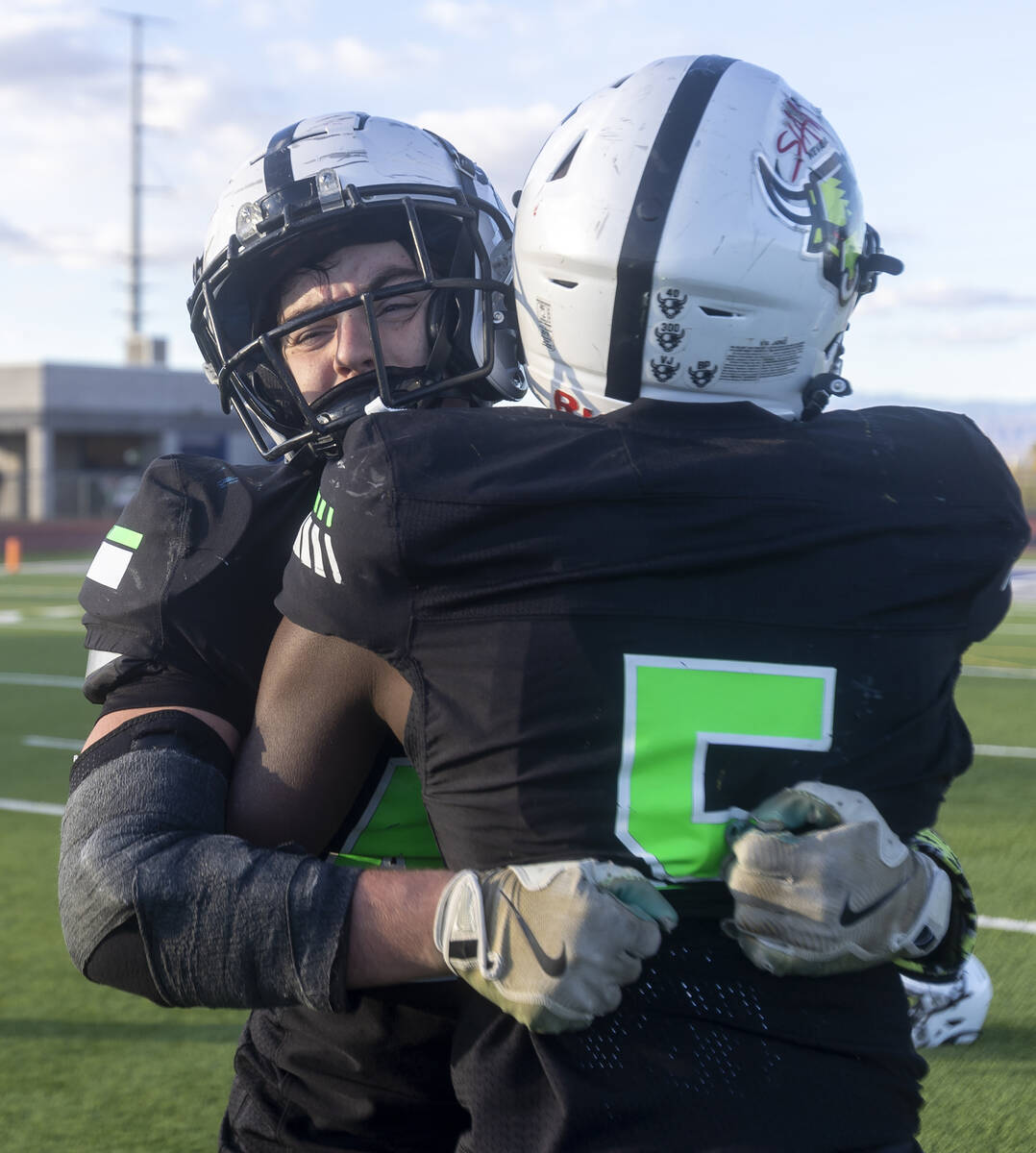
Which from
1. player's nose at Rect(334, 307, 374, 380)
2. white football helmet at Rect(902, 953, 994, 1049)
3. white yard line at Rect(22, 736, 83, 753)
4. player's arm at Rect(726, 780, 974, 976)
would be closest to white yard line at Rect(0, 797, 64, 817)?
white yard line at Rect(22, 736, 83, 753)

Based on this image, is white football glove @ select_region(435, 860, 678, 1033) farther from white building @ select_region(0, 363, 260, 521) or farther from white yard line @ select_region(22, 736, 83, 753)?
white building @ select_region(0, 363, 260, 521)

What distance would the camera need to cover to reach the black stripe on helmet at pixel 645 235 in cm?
150

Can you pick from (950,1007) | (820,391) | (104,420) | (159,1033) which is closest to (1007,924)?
(950,1007)

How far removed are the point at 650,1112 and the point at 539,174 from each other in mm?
1100

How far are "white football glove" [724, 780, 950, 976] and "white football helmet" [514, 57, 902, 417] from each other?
1.65 feet

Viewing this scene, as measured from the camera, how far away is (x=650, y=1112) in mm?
1252

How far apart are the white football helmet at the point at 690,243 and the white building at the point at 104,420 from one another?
99.0 feet

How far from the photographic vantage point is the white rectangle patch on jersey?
68.7 inches

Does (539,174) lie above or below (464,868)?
above

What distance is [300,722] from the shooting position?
155 cm

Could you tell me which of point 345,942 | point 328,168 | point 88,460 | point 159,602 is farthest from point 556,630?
point 88,460

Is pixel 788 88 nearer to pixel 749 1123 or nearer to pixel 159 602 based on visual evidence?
pixel 159 602

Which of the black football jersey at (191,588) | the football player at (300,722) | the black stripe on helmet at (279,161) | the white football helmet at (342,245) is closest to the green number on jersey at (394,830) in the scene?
the football player at (300,722)

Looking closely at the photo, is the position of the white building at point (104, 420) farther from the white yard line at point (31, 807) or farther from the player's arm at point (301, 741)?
the player's arm at point (301, 741)
